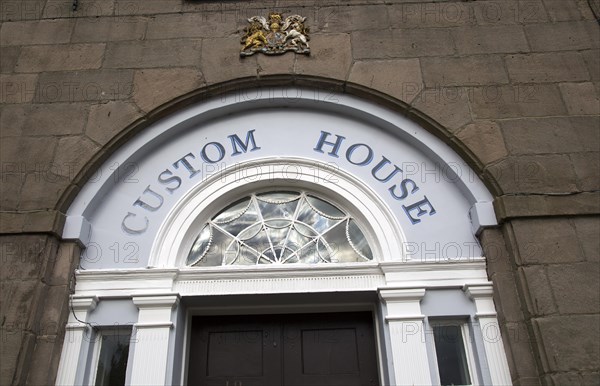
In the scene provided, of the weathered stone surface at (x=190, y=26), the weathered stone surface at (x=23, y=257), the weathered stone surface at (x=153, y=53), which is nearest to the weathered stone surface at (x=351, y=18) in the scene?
the weathered stone surface at (x=190, y=26)

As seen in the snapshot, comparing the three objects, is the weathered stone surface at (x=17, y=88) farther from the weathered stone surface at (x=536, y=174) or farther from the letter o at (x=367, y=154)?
the weathered stone surface at (x=536, y=174)

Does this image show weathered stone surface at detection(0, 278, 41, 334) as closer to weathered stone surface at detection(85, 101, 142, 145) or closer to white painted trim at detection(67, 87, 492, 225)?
white painted trim at detection(67, 87, 492, 225)

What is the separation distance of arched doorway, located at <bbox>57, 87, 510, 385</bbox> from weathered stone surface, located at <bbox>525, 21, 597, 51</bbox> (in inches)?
71.4

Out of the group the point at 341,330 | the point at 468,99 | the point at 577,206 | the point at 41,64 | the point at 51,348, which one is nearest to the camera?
the point at 51,348

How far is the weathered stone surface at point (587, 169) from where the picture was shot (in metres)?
5.12

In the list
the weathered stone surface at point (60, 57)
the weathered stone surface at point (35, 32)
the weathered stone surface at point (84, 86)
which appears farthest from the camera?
the weathered stone surface at point (35, 32)

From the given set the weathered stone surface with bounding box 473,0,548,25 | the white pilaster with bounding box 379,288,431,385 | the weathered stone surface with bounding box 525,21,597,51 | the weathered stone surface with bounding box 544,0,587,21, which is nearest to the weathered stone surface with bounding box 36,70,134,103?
the white pilaster with bounding box 379,288,431,385

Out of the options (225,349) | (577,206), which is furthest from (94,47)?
(577,206)

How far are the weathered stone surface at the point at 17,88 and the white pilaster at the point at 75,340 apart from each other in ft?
8.27

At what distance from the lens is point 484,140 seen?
5496mm

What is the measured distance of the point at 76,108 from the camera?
588 centimetres

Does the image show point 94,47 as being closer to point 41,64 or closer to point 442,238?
point 41,64

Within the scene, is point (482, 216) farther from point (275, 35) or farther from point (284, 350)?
point (275, 35)

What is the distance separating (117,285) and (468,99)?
4.17m
